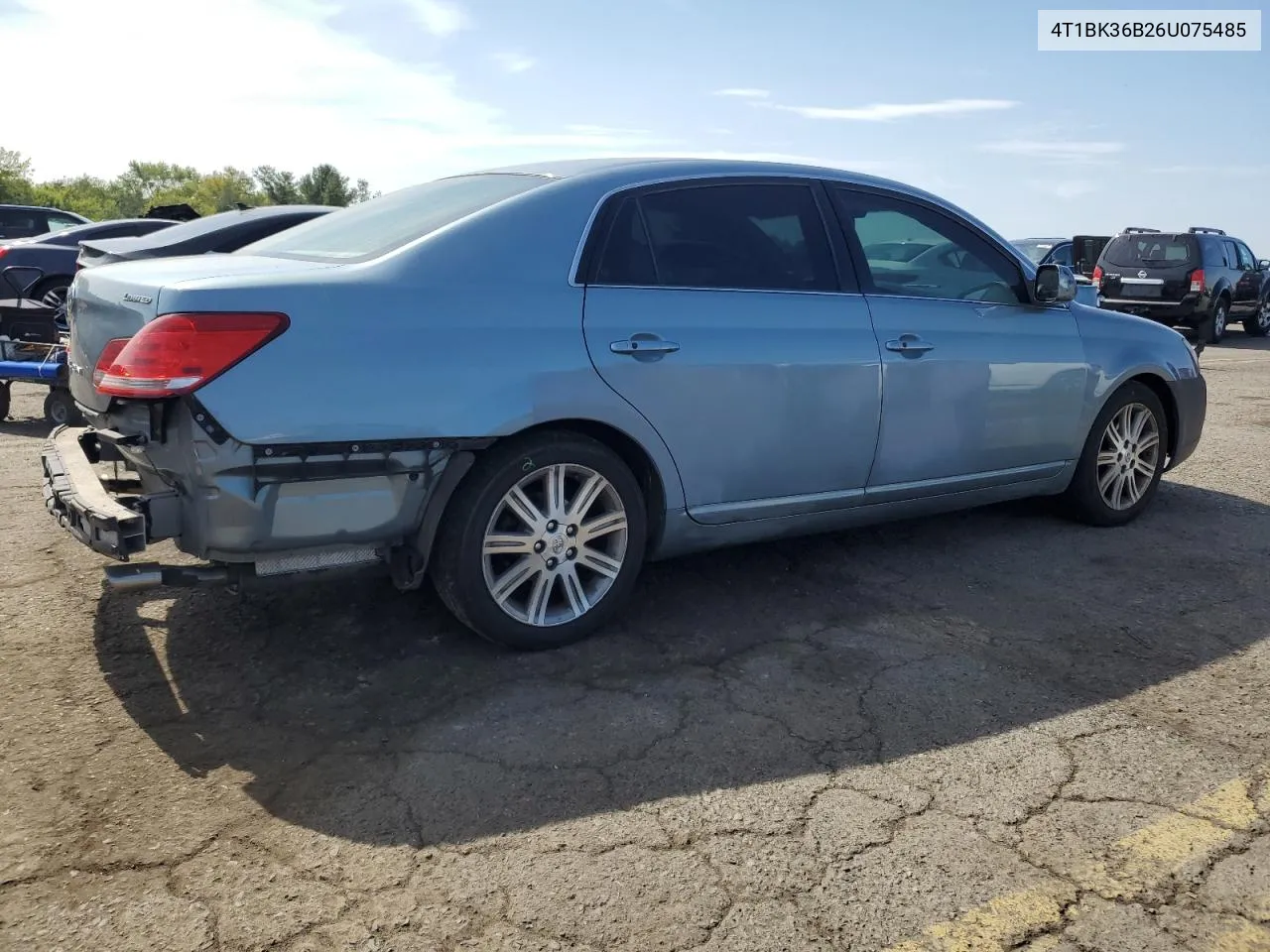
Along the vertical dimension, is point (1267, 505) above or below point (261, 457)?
below

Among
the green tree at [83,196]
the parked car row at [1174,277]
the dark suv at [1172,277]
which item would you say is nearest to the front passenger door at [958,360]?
the parked car row at [1174,277]

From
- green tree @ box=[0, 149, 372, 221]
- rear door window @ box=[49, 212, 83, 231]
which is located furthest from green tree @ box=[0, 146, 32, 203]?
rear door window @ box=[49, 212, 83, 231]

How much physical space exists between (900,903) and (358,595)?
100 inches

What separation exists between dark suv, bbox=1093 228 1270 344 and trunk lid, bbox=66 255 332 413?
55.4 feet

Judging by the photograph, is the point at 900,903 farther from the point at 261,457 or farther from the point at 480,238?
the point at 480,238

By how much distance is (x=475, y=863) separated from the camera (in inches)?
100.0

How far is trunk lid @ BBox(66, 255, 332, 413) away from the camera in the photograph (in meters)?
3.26

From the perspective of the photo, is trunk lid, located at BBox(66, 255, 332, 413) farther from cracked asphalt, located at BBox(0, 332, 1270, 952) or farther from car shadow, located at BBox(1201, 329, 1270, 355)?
car shadow, located at BBox(1201, 329, 1270, 355)

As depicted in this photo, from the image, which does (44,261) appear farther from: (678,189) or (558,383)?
(558,383)

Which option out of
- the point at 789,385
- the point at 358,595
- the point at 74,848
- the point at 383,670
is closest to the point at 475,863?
the point at 74,848

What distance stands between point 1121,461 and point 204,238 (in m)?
5.75

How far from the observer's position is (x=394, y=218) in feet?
13.2

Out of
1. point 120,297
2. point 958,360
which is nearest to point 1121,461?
point 958,360

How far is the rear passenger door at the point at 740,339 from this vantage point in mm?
3824
